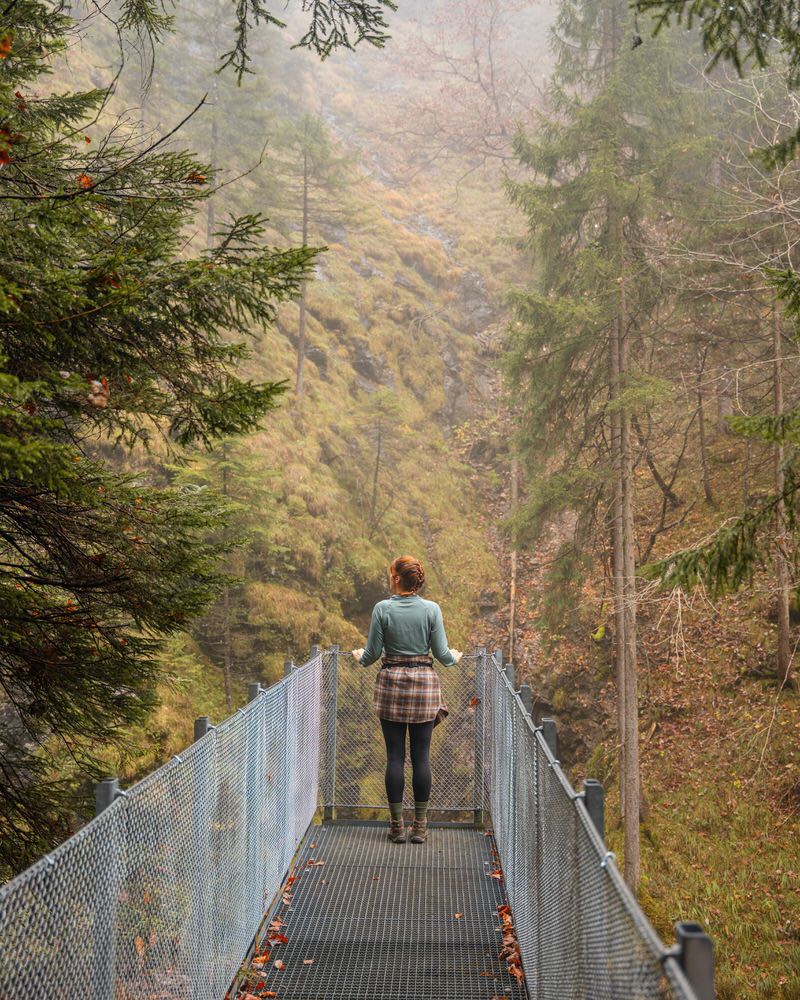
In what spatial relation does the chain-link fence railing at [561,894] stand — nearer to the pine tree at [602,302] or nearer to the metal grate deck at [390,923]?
the metal grate deck at [390,923]

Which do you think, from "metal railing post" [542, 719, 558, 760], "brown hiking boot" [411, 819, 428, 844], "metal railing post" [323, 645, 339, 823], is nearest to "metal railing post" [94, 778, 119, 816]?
"metal railing post" [542, 719, 558, 760]

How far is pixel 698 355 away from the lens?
52.3ft

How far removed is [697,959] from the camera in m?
1.72

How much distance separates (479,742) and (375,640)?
2.29 metres

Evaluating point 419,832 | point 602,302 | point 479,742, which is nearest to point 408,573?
point 419,832

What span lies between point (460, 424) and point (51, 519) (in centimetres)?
1968

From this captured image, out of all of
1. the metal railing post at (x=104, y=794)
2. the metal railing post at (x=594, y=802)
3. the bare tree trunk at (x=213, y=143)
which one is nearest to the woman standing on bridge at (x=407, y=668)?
the metal railing post at (x=594, y=802)

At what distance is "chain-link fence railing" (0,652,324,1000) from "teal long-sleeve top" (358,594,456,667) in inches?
33.4

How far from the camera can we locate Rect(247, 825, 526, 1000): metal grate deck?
4.56m

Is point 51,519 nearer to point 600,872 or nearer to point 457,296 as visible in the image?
point 600,872

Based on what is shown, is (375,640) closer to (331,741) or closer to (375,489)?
(331,741)

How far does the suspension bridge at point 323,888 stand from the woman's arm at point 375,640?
612 millimetres

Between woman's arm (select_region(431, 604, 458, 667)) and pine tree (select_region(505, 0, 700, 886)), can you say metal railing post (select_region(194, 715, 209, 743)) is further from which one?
pine tree (select_region(505, 0, 700, 886))

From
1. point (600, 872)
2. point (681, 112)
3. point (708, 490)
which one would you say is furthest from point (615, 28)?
point (600, 872)
